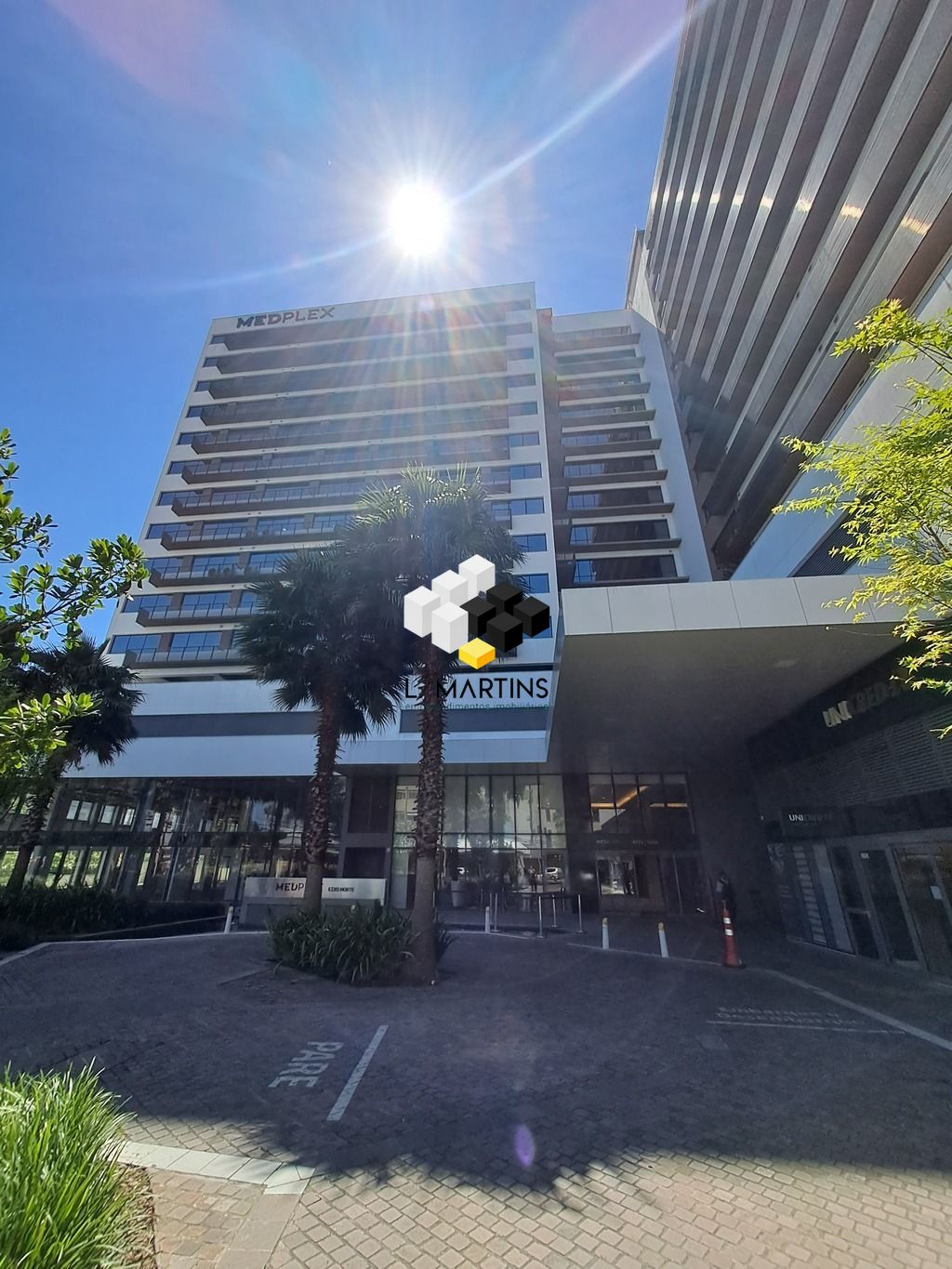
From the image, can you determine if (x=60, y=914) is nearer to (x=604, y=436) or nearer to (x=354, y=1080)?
(x=354, y=1080)

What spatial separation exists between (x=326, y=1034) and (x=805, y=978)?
979cm

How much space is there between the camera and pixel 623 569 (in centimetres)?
3806

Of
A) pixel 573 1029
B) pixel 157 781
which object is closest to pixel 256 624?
pixel 573 1029

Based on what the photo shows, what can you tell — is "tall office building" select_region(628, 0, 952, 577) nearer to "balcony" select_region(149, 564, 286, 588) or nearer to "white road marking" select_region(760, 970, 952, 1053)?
"white road marking" select_region(760, 970, 952, 1053)

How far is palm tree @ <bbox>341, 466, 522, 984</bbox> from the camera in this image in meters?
12.0

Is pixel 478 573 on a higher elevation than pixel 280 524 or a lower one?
lower

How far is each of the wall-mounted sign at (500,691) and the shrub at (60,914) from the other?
13022 mm

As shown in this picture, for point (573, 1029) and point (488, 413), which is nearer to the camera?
point (573, 1029)

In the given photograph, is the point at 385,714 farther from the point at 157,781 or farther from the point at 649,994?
the point at 157,781

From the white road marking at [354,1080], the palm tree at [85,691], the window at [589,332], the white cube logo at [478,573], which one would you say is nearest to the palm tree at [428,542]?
the white cube logo at [478,573]

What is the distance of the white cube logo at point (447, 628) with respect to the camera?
12430 mm

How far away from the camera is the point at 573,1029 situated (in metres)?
7.43

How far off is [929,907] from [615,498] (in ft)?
108

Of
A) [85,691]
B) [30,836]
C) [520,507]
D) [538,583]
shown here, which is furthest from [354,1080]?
[520,507]
